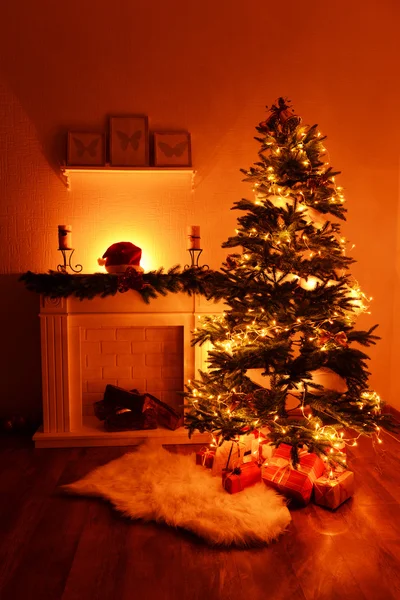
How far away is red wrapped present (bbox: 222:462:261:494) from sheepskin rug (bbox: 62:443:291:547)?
0.10ft

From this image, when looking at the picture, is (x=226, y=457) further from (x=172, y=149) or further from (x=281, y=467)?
(x=172, y=149)

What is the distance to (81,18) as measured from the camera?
2965mm

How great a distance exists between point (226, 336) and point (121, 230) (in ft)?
4.04

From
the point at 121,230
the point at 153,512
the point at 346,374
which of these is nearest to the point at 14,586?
the point at 153,512

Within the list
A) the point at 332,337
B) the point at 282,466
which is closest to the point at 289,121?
the point at 332,337

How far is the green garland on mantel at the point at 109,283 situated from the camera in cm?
265

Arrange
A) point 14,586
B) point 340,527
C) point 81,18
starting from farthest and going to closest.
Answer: point 81,18 < point 340,527 < point 14,586

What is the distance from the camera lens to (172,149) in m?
3.00

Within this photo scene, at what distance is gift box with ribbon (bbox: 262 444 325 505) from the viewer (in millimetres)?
2072

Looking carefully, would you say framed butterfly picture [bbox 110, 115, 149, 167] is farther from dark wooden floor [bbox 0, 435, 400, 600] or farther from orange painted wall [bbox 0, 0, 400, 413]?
dark wooden floor [bbox 0, 435, 400, 600]

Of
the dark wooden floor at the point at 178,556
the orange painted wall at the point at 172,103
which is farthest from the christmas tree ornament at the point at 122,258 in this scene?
the dark wooden floor at the point at 178,556

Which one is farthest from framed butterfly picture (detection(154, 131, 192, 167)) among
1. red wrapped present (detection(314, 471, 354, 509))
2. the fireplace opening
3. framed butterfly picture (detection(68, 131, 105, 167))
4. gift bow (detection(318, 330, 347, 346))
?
red wrapped present (detection(314, 471, 354, 509))

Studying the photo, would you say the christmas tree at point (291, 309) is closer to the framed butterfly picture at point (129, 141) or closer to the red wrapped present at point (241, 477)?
the red wrapped present at point (241, 477)

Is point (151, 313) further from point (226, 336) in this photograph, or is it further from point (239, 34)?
point (239, 34)
